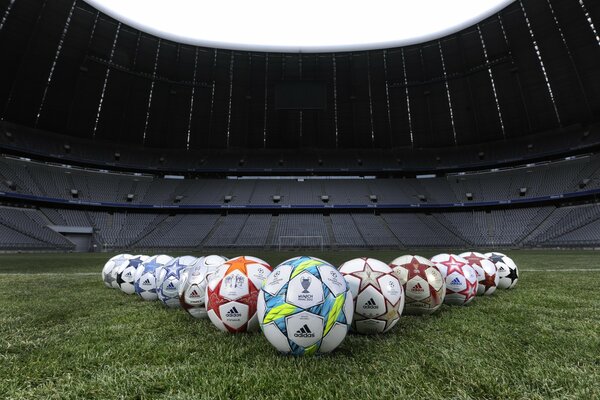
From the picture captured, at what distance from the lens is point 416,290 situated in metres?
5.72

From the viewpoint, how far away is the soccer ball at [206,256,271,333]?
463 cm

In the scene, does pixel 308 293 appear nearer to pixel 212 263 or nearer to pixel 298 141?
pixel 212 263

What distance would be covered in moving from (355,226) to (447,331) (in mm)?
38199

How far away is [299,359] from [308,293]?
27.9 inches

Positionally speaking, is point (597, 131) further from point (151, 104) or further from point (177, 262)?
point (151, 104)

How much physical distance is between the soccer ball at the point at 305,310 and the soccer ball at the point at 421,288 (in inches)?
85.2

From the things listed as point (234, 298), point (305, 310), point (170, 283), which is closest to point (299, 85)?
point (170, 283)

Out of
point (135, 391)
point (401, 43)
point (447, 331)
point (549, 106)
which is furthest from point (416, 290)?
point (549, 106)

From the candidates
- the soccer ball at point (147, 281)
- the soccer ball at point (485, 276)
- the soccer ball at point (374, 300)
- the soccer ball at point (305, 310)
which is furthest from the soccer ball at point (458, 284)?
the soccer ball at point (147, 281)

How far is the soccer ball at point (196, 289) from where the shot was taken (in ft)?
18.1

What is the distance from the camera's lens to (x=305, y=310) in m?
3.62

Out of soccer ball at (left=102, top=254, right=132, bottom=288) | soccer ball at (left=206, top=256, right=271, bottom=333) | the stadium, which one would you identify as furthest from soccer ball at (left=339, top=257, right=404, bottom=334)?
the stadium

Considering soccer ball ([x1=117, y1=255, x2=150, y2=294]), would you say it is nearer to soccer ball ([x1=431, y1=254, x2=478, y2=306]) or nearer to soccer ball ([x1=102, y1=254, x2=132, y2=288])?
soccer ball ([x1=102, y1=254, x2=132, y2=288])

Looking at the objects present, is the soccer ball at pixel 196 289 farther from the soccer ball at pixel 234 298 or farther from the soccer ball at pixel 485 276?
the soccer ball at pixel 485 276
